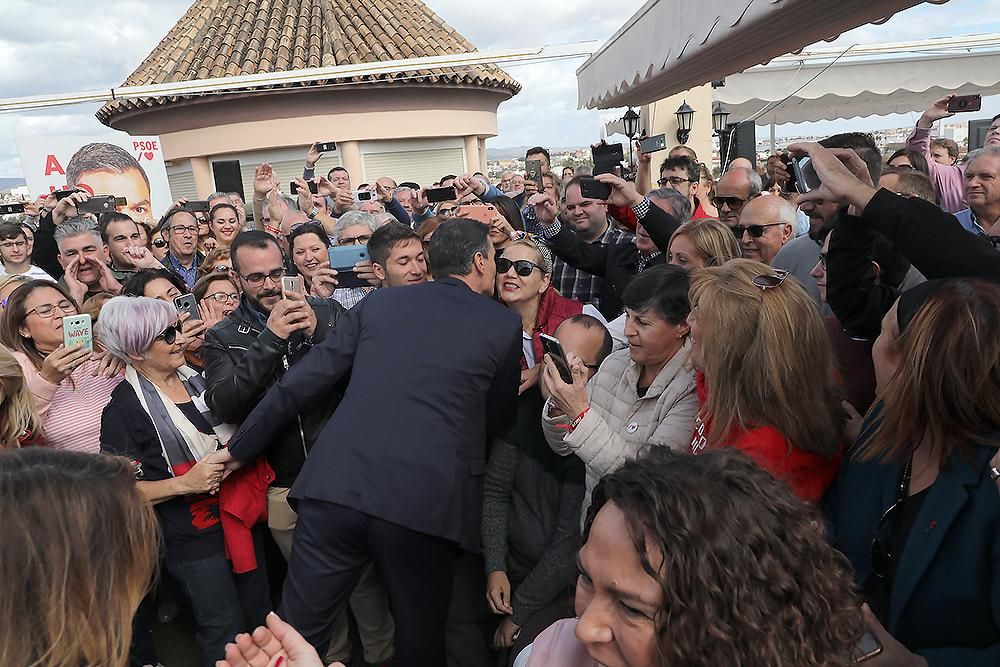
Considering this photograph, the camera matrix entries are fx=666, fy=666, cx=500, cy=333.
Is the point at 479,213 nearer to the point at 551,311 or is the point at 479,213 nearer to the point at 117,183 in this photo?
the point at 551,311

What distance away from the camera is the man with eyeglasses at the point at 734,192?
4473 mm

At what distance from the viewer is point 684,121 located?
12.3m

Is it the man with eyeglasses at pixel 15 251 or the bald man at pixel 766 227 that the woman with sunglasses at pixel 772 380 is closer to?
the bald man at pixel 766 227

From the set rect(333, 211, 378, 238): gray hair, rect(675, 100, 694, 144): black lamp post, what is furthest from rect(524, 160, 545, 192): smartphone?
rect(675, 100, 694, 144): black lamp post

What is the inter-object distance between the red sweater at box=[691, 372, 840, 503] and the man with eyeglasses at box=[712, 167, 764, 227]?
274 cm

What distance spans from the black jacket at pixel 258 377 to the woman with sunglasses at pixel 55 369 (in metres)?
0.43

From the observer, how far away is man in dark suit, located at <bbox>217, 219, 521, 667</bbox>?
2.52m

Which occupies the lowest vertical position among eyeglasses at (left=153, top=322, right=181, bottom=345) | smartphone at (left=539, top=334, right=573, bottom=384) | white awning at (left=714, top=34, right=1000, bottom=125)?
smartphone at (left=539, top=334, right=573, bottom=384)

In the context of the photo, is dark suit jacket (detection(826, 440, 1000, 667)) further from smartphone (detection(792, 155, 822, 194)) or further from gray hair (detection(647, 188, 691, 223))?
gray hair (detection(647, 188, 691, 223))

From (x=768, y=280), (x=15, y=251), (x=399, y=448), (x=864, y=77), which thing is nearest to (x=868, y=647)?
(x=768, y=280)

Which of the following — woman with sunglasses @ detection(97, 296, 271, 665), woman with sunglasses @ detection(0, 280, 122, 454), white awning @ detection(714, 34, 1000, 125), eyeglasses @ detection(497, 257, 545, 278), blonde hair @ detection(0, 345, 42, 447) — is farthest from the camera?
white awning @ detection(714, 34, 1000, 125)

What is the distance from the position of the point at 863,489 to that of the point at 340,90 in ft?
44.9

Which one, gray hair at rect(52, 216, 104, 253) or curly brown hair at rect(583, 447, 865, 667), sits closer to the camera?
curly brown hair at rect(583, 447, 865, 667)

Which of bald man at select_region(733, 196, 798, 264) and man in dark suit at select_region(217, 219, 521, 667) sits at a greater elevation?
bald man at select_region(733, 196, 798, 264)
